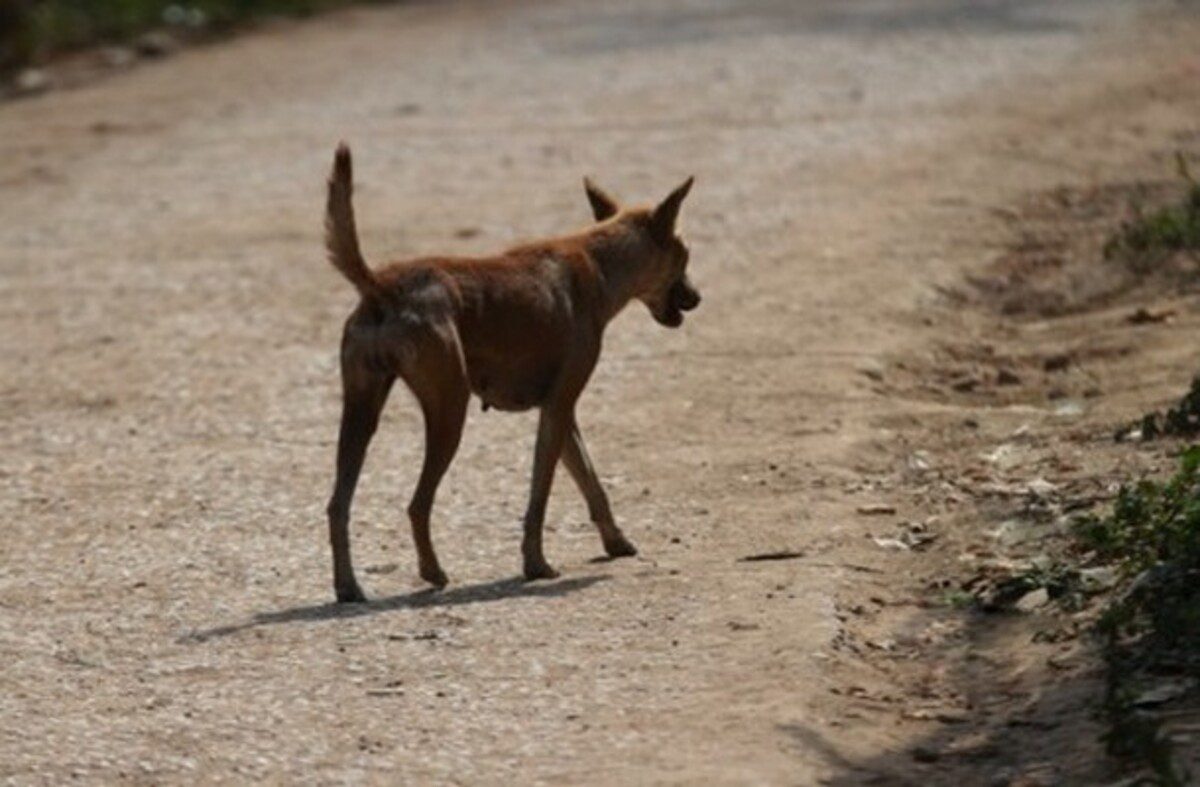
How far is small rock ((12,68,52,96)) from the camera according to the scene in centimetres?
2059

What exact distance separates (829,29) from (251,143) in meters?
5.58

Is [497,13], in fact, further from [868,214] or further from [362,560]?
[362,560]

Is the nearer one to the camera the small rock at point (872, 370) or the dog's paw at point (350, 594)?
the dog's paw at point (350, 594)

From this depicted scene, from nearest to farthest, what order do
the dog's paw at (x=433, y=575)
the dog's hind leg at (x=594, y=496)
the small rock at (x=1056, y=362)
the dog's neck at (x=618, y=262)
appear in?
the dog's paw at (x=433, y=575) < the dog's hind leg at (x=594, y=496) < the dog's neck at (x=618, y=262) < the small rock at (x=1056, y=362)

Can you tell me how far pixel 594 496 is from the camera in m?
9.05

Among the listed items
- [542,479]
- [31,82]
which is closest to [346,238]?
[542,479]

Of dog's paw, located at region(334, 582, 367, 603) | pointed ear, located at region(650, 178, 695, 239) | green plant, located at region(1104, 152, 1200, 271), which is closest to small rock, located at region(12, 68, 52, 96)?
green plant, located at region(1104, 152, 1200, 271)

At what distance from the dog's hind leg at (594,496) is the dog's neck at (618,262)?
0.45 metres

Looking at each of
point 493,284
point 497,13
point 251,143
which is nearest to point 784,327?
point 493,284

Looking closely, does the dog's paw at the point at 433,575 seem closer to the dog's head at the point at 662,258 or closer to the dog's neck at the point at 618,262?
the dog's neck at the point at 618,262

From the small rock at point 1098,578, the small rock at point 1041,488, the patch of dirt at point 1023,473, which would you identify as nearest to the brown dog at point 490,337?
the patch of dirt at point 1023,473

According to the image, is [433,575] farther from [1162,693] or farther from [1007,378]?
[1007,378]

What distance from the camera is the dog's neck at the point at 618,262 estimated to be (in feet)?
30.9

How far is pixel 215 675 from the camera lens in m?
7.75
